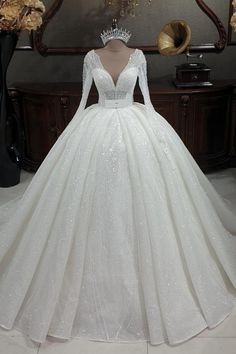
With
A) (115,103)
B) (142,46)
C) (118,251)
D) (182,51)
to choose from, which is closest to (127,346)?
(118,251)

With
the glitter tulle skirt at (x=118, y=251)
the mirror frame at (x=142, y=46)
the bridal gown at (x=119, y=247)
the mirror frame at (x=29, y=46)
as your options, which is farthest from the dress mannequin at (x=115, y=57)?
the mirror frame at (x=29, y=46)

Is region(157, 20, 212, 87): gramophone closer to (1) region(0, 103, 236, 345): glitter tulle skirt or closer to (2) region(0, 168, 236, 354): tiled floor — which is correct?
(1) region(0, 103, 236, 345): glitter tulle skirt

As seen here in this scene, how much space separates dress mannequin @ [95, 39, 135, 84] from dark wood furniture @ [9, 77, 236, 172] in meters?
1.29

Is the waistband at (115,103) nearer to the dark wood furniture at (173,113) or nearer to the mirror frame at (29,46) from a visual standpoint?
the dark wood furniture at (173,113)

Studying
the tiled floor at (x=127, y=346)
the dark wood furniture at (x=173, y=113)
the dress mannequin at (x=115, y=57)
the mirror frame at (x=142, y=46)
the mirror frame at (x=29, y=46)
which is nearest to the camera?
the tiled floor at (x=127, y=346)

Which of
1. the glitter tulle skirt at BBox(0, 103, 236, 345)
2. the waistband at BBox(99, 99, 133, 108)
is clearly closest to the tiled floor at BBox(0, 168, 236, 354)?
the glitter tulle skirt at BBox(0, 103, 236, 345)

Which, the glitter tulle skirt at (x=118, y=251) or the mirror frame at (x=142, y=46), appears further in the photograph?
the mirror frame at (x=142, y=46)

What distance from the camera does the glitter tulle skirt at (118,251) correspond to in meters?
1.96

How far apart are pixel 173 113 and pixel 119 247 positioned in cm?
192

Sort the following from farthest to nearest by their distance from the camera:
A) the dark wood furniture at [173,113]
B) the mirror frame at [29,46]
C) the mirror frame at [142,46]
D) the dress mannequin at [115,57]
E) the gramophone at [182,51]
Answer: the mirror frame at [29,46] → the mirror frame at [142,46] → the dark wood furniture at [173,113] → the gramophone at [182,51] → the dress mannequin at [115,57]

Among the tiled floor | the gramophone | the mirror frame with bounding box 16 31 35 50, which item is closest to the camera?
the tiled floor

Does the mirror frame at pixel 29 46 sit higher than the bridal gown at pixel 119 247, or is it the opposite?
the mirror frame at pixel 29 46

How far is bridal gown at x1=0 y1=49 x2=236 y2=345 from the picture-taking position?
6.45 ft

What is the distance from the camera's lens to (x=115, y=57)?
222cm
